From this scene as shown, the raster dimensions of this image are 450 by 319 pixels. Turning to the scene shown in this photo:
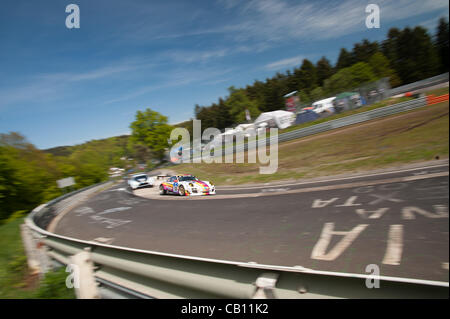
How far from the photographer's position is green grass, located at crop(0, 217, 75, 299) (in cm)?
421

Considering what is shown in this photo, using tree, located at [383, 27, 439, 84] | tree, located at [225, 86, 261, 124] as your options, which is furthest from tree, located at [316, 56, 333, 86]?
tree, located at [225, 86, 261, 124]

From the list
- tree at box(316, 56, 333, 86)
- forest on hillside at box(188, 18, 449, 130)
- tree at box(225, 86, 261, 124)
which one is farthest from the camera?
tree at box(225, 86, 261, 124)

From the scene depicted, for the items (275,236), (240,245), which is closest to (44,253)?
(240,245)

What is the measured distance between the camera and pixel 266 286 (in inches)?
68.3

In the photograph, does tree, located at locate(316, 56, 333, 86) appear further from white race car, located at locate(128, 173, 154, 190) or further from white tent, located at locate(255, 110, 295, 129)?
white race car, located at locate(128, 173, 154, 190)

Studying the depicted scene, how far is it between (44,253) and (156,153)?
16.4 ft

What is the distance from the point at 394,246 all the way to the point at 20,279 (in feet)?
28.1

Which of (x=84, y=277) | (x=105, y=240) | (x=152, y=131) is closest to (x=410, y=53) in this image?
(x=152, y=131)

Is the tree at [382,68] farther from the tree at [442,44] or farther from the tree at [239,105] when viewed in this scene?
the tree at [239,105]

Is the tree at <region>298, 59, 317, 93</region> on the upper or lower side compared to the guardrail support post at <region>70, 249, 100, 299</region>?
upper

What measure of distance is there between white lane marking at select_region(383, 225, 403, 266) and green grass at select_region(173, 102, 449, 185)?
13.7 inches

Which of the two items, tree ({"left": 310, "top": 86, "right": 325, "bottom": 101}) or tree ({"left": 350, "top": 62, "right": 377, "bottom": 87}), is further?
tree ({"left": 310, "top": 86, "right": 325, "bottom": 101})

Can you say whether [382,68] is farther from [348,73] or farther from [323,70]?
[323,70]
